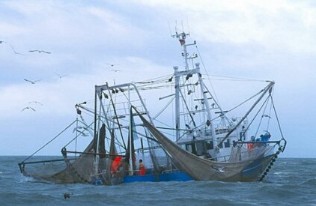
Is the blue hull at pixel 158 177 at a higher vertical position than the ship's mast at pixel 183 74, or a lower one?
lower

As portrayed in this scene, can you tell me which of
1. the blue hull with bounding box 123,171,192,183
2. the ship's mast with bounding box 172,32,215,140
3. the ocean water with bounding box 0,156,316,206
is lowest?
the ocean water with bounding box 0,156,316,206

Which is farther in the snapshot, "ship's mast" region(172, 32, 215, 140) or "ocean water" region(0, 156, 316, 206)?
"ship's mast" region(172, 32, 215, 140)

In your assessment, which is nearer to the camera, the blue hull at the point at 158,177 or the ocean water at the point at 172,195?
the ocean water at the point at 172,195

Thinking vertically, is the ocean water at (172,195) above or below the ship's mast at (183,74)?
below

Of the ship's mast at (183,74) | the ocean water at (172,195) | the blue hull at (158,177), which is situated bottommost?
the ocean water at (172,195)

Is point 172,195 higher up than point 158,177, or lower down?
lower down

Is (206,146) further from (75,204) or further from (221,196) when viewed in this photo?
(75,204)

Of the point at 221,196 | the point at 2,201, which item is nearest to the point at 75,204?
the point at 2,201

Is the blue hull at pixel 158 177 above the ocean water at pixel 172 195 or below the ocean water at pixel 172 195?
above

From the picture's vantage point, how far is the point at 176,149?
30.6 m

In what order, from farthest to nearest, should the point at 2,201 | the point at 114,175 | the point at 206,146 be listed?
the point at 206,146 → the point at 114,175 → the point at 2,201

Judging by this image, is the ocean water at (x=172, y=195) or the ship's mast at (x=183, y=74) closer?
the ocean water at (x=172, y=195)

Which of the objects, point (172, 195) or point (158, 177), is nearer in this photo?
point (172, 195)

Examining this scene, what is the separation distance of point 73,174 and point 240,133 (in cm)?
943
